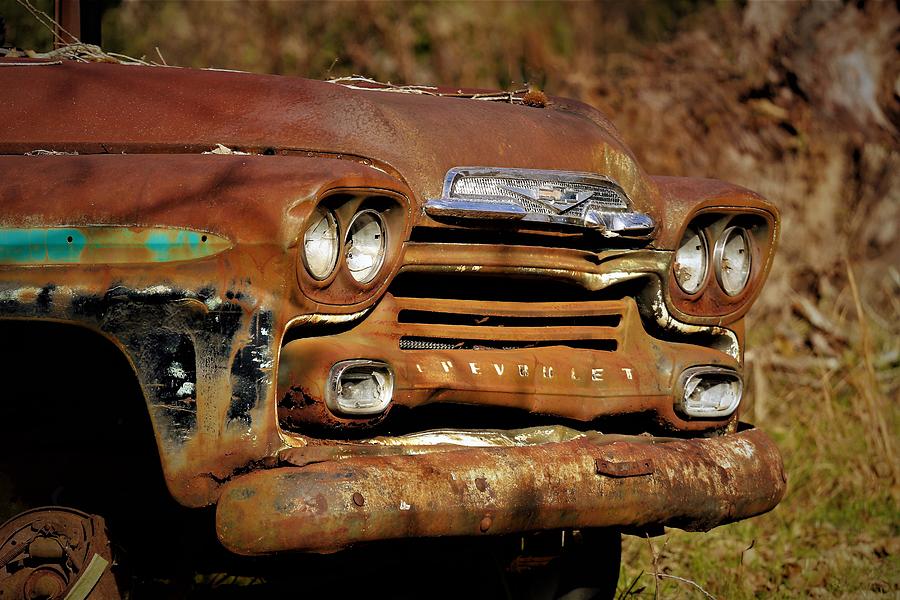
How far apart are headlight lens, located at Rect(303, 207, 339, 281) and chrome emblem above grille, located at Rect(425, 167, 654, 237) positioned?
32cm

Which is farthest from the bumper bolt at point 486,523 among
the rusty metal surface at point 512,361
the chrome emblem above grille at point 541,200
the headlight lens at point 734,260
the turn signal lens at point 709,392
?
the headlight lens at point 734,260

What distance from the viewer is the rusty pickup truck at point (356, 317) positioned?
2.46 m

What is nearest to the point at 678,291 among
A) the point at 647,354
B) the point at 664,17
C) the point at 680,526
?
the point at 647,354

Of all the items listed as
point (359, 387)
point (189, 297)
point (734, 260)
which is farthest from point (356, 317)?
point (734, 260)

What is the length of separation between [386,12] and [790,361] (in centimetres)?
558

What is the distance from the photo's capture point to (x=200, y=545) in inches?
117

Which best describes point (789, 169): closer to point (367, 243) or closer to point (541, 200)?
point (541, 200)

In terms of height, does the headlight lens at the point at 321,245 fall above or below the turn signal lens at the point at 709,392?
above

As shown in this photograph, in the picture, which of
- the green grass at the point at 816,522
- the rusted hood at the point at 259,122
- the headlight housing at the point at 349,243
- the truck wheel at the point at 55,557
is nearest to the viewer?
the headlight housing at the point at 349,243

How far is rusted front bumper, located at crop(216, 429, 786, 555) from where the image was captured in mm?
2410

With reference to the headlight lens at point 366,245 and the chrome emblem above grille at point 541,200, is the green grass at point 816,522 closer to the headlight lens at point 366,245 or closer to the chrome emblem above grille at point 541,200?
the chrome emblem above grille at point 541,200

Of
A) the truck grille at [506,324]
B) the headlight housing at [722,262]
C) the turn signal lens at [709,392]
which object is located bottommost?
the turn signal lens at [709,392]

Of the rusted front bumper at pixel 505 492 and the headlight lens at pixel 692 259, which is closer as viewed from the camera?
the rusted front bumper at pixel 505 492

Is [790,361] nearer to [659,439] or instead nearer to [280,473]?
[659,439]
